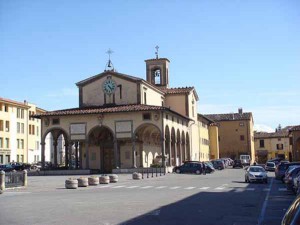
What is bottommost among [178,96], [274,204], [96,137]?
[274,204]

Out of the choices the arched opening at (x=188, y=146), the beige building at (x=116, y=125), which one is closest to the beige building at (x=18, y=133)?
the beige building at (x=116, y=125)

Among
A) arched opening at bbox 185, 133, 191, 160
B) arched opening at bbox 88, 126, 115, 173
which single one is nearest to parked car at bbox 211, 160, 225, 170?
arched opening at bbox 185, 133, 191, 160

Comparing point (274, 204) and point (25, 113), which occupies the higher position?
point (25, 113)

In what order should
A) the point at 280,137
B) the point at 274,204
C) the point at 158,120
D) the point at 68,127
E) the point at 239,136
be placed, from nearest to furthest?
the point at 274,204 < the point at 158,120 < the point at 68,127 < the point at 239,136 < the point at 280,137

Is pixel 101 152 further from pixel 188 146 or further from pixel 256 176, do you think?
pixel 256 176

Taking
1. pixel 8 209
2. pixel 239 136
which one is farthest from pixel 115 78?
pixel 239 136

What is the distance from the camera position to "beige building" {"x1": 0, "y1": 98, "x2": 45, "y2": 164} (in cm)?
7412

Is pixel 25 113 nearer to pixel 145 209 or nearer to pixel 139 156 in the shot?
pixel 139 156

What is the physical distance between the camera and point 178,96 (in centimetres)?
6259

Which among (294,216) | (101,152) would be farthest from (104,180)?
(294,216)

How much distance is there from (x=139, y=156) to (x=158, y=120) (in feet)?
19.3

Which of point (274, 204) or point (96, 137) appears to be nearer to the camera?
point (274, 204)

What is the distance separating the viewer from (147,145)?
5338cm

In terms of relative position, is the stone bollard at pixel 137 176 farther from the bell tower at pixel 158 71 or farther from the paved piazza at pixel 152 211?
the bell tower at pixel 158 71
